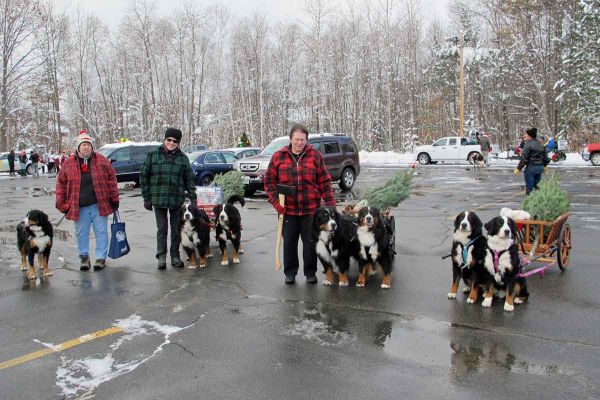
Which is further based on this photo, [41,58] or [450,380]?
[41,58]

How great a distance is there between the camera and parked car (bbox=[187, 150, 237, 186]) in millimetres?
21219

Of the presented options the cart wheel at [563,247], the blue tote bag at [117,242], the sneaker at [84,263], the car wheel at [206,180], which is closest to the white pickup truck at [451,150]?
the car wheel at [206,180]

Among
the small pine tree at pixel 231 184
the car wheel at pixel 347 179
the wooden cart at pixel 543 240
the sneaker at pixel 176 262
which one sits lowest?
the sneaker at pixel 176 262

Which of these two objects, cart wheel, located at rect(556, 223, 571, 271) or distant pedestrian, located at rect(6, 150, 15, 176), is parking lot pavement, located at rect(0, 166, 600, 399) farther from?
distant pedestrian, located at rect(6, 150, 15, 176)

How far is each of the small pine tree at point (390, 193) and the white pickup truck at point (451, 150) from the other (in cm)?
2842

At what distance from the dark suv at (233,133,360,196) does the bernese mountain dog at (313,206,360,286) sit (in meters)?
11.0

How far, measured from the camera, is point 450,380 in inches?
154

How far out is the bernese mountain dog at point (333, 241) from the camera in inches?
249

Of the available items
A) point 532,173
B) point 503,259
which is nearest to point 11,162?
point 532,173

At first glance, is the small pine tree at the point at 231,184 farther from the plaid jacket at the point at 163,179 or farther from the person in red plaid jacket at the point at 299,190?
the person in red plaid jacket at the point at 299,190

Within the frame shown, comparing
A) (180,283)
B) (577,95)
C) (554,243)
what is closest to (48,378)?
(180,283)

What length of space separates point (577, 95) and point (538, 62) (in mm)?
6565

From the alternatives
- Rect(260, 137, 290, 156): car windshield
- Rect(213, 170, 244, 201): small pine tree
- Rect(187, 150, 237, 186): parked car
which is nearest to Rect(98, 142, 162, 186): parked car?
Rect(187, 150, 237, 186): parked car

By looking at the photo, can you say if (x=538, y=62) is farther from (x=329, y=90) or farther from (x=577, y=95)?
(x=329, y=90)
